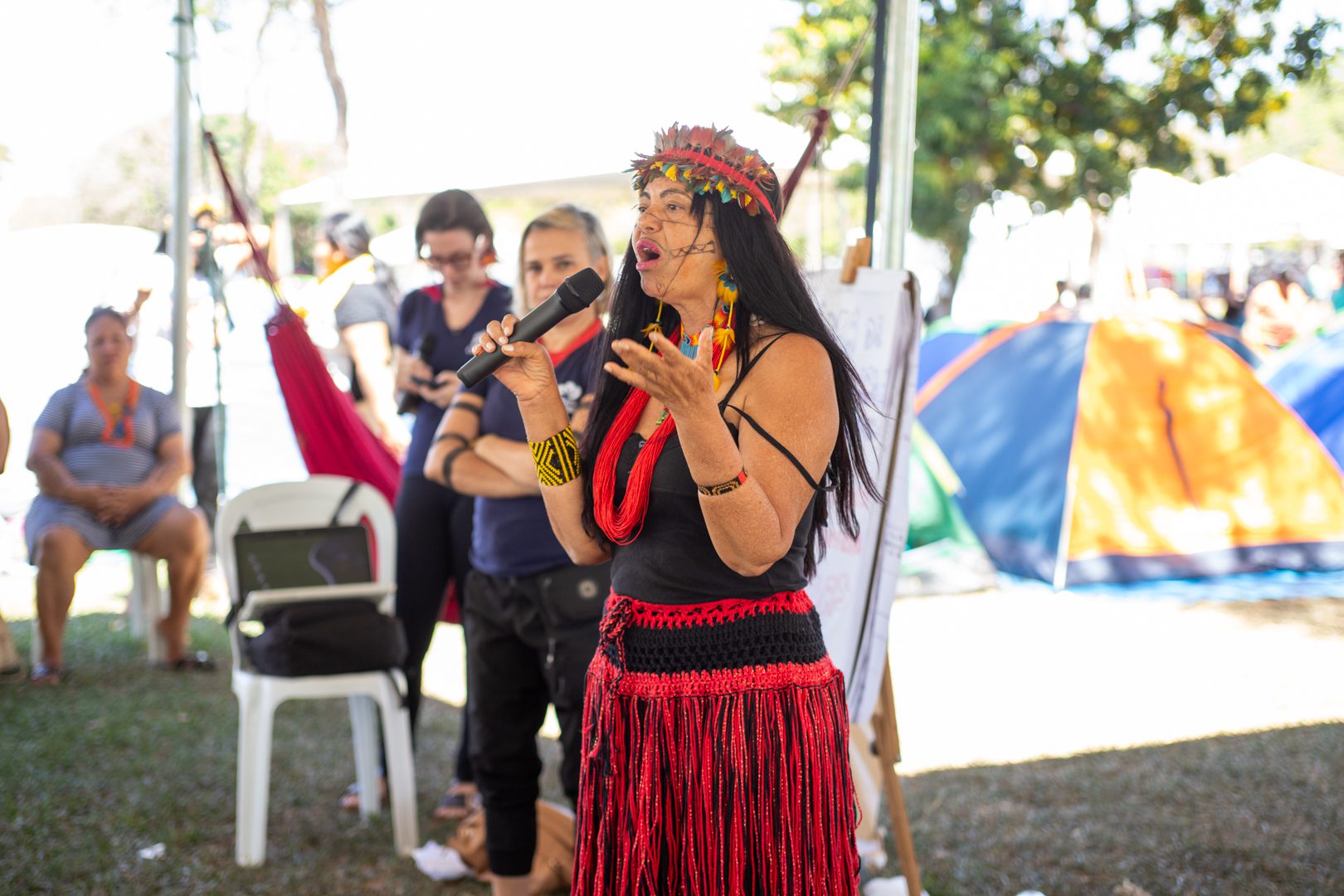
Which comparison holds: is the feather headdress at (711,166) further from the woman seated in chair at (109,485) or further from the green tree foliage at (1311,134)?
the green tree foliage at (1311,134)

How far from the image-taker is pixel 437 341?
3139mm

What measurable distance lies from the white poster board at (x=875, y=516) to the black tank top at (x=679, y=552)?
93 centimetres

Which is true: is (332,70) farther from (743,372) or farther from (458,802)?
(743,372)

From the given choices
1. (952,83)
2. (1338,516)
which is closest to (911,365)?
(1338,516)

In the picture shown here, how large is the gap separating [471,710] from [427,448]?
0.81m

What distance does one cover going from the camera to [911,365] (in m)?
2.65

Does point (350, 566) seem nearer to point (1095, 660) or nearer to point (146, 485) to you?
point (146, 485)

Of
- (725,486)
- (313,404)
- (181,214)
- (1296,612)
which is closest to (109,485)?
(181,214)

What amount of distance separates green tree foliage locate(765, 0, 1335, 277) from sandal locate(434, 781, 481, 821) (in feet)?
17.9

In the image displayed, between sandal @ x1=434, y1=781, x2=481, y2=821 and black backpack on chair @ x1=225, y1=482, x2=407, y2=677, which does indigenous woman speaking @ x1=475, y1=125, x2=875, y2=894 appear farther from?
sandal @ x1=434, y1=781, x2=481, y2=821

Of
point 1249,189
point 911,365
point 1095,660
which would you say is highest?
point 1249,189

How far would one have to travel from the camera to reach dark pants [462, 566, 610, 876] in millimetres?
2359

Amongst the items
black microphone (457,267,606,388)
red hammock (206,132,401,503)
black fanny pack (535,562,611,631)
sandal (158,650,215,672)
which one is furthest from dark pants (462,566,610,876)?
sandal (158,650,215,672)

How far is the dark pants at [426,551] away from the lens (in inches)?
122
